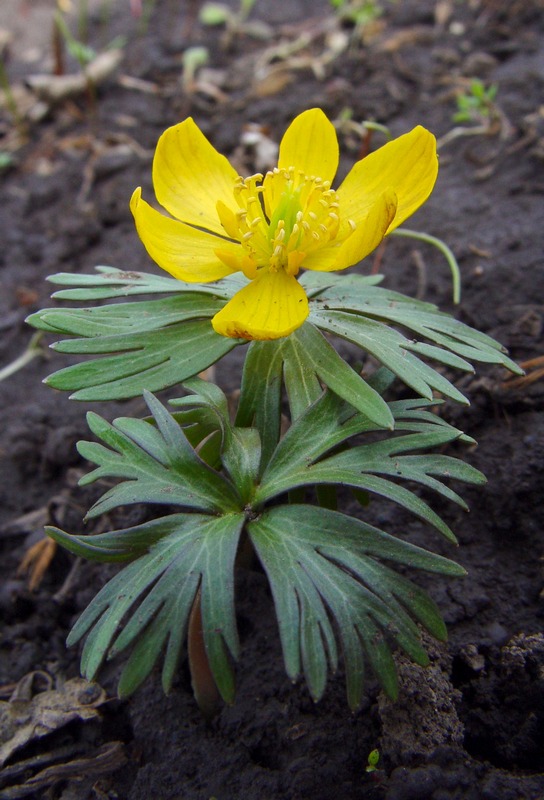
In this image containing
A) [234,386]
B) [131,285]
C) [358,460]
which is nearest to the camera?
[358,460]

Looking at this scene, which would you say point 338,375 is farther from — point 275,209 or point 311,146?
point 311,146

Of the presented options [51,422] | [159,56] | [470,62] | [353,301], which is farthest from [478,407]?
[159,56]

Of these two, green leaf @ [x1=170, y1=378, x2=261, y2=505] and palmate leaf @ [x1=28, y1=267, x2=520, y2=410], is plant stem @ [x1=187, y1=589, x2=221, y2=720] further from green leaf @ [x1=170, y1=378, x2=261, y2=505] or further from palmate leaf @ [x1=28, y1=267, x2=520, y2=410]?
palmate leaf @ [x1=28, y1=267, x2=520, y2=410]

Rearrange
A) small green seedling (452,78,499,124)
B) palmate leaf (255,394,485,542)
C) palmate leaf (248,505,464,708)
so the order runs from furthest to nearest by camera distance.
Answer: small green seedling (452,78,499,124) < palmate leaf (255,394,485,542) < palmate leaf (248,505,464,708)


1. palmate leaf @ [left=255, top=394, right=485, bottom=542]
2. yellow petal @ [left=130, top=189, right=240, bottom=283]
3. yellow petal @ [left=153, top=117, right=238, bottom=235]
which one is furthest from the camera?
yellow petal @ [left=153, top=117, right=238, bottom=235]

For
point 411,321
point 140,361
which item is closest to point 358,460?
point 411,321

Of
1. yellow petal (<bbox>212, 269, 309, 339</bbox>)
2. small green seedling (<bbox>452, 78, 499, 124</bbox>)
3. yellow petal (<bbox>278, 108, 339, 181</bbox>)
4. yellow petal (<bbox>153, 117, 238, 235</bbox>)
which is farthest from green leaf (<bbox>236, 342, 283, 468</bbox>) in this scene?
small green seedling (<bbox>452, 78, 499, 124</bbox>)

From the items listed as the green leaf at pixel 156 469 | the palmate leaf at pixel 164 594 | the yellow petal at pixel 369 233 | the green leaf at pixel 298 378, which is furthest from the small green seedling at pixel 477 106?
the palmate leaf at pixel 164 594
